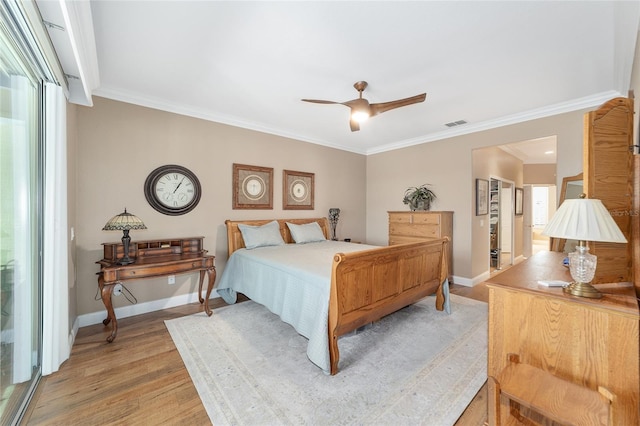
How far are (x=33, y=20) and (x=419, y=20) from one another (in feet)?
7.99

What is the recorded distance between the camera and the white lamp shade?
1.19 m

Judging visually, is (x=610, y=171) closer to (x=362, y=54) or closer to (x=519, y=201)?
(x=362, y=54)

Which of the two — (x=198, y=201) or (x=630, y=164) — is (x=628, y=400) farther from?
(x=198, y=201)

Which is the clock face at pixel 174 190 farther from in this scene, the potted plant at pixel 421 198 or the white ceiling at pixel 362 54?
the potted plant at pixel 421 198

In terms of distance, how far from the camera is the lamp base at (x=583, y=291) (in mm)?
1221

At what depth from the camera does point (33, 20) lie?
157 centimetres

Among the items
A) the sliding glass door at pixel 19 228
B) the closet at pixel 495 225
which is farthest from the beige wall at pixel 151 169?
the closet at pixel 495 225

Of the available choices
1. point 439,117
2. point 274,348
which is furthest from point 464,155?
point 274,348

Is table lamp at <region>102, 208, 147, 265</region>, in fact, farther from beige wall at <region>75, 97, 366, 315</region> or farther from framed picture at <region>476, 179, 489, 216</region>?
framed picture at <region>476, 179, 489, 216</region>

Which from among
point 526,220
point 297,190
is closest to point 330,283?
point 297,190

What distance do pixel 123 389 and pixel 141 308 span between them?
158 cm

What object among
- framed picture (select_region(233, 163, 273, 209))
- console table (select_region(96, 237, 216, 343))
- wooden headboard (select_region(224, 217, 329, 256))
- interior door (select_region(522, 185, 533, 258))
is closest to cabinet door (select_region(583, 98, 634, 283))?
console table (select_region(96, 237, 216, 343))

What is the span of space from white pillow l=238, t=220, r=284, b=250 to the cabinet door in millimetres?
3372

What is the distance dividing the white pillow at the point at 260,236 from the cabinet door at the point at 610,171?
3372 mm
